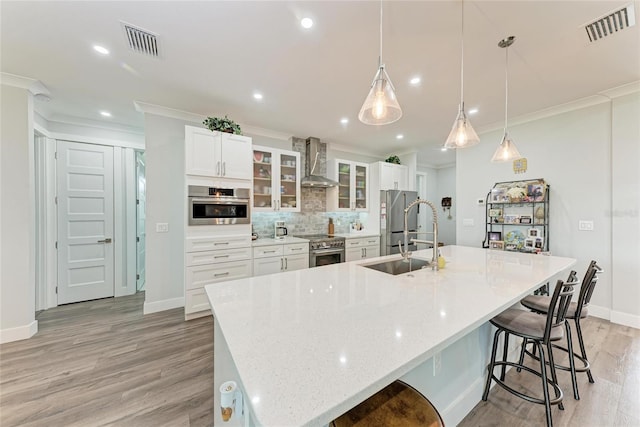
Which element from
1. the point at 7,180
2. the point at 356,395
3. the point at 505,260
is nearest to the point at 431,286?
the point at 356,395

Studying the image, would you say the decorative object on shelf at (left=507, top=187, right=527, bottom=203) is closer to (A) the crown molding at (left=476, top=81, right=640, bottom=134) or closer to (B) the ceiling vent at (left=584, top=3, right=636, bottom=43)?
(A) the crown molding at (left=476, top=81, right=640, bottom=134)

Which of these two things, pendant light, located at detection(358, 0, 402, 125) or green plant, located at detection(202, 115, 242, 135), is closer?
pendant light, located at detection(358, 0, 402, 125)

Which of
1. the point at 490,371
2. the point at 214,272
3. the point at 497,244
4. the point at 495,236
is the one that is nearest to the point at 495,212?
the point at 495,236

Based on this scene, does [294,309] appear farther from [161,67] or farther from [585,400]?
[161,67]

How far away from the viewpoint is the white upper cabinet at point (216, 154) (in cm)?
300

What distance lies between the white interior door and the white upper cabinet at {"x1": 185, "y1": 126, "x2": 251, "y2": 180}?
1879 millimetres

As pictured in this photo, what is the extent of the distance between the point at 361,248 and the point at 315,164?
1772 mm

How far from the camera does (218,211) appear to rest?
3.18 meters

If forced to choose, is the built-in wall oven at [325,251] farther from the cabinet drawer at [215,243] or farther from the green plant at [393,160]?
the green plant at [393,160]

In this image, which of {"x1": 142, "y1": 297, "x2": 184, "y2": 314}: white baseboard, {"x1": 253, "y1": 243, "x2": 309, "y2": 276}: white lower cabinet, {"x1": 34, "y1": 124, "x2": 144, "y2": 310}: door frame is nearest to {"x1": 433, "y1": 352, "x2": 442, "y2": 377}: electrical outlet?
{"x1": 253, "y1": 243, "x2": 309, "y2": 276}: white lower cabinet

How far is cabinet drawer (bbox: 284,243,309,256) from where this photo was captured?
3591mm

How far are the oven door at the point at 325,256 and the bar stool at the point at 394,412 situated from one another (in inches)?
111

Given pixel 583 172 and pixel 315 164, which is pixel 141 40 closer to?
pixel 315 164

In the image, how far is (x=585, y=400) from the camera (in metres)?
1.72
